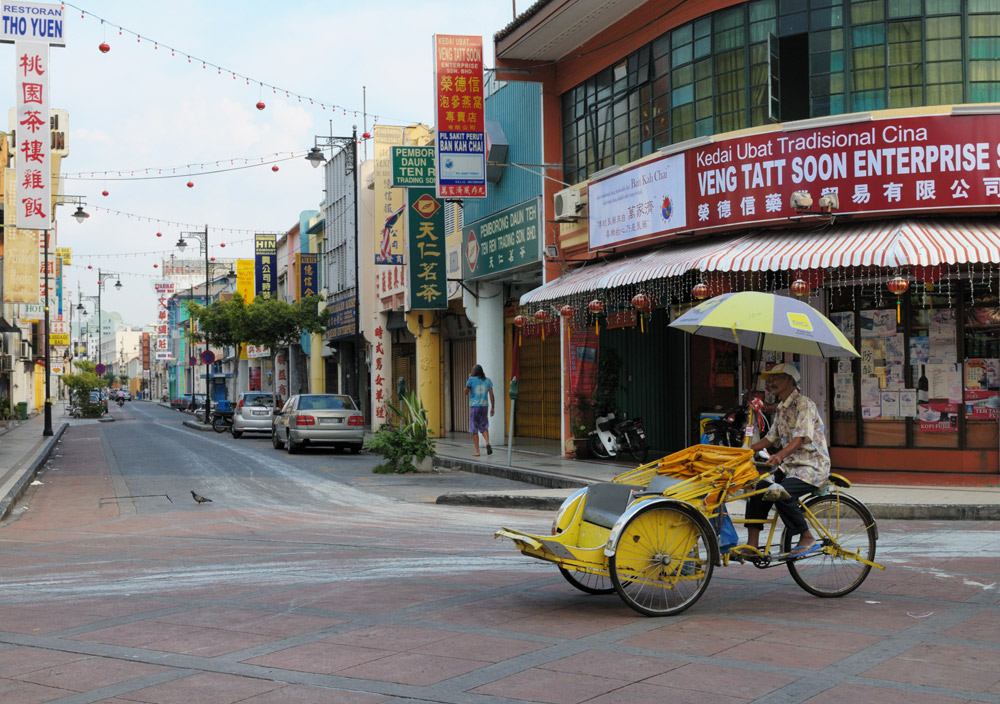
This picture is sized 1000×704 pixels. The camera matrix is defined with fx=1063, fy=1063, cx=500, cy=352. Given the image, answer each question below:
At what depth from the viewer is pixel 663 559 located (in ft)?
23.9

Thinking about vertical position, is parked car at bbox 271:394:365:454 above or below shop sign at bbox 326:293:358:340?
below

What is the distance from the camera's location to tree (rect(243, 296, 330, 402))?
45938 mm

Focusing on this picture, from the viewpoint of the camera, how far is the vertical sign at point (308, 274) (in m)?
50.2

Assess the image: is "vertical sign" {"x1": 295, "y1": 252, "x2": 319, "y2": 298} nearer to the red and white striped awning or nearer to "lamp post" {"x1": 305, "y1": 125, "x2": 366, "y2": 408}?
"lamp post" {"x1": 305, "y1": 125, "x2": 366, "y2": 408}

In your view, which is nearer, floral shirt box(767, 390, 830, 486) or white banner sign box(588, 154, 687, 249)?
floral shirt box(767, 390, 830, 486)

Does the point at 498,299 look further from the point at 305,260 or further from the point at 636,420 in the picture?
the point at 305,260

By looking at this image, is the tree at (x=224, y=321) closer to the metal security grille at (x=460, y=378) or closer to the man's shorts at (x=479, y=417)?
the metal security grille at (x=460, y=378)

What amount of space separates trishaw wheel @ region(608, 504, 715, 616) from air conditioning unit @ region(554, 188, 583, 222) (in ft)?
46.4

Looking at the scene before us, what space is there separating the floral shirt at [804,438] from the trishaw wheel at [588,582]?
1.61m

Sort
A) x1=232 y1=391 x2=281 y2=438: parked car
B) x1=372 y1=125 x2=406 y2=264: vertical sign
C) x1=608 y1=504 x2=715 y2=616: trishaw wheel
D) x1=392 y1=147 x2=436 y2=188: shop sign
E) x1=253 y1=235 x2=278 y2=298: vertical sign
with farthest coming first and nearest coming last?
x1=253 y1=235 x2=278 y2=298: vertical sign → x1=232 y1=391 x2=281 y2=438: parked car → x1=372 y1=125 x2=406 y2=264: vertical sign → x1=392 y1=147 x2=436 y2=188: shop sign → x1=608 y1=504 x2=715 y2=616: trishaw wheel

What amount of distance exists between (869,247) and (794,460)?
296 inches

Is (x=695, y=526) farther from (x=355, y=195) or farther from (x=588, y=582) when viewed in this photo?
(x=355, y=195)

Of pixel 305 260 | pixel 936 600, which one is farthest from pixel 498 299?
pixel 305 260

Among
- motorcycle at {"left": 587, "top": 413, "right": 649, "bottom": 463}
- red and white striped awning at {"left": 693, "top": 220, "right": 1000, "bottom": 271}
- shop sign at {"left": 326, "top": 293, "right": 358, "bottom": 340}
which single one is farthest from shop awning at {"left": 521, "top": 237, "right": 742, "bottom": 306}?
shop sign at {"left": 326, "top": 293, "right": 358, "bottom": 340}
